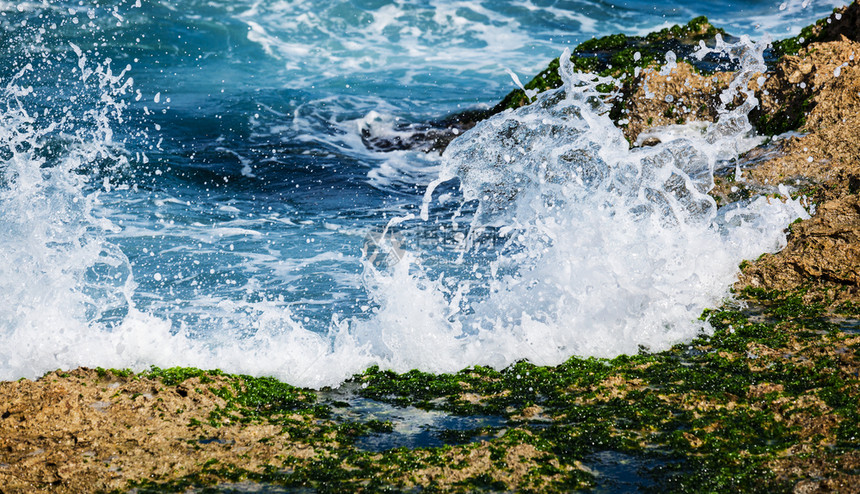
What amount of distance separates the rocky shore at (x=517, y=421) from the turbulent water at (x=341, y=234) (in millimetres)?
369

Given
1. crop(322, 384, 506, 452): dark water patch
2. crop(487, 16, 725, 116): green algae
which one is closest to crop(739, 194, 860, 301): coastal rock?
crop(322, 384, 506, 452): dark water patch

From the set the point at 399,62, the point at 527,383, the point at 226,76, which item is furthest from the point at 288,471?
the point at 399,62

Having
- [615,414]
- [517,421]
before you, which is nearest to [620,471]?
[615,414]

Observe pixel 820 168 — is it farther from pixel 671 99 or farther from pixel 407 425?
pixel 407 425

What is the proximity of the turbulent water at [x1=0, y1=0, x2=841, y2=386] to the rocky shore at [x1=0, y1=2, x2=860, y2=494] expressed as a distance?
14.5 inches

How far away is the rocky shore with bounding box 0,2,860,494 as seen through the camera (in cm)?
293

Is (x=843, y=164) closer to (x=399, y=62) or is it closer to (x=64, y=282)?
(x=64, y=282)

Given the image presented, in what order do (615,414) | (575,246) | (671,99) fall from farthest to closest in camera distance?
(671,99) < (575,246) < (615,414)

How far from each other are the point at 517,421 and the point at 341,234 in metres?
4.66

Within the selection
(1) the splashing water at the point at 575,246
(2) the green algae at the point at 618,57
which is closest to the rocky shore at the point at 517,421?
(1) the splashing water at the point at 575,246

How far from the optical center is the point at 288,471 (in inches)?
120

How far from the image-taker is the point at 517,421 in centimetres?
351

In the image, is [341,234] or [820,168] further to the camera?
[341,234]

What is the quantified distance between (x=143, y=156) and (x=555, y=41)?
13.9m
